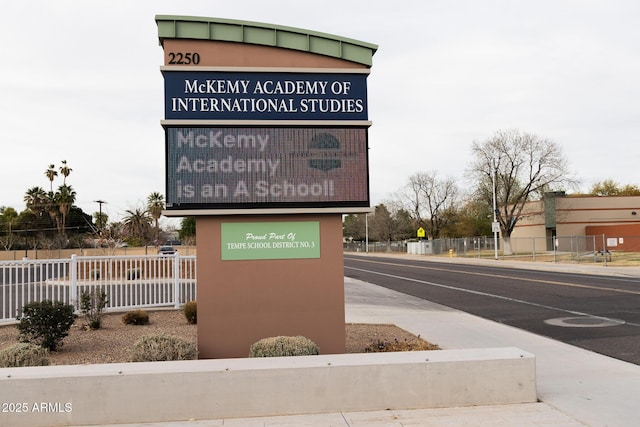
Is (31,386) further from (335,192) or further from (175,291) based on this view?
(175,291)

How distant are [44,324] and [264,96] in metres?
4.94

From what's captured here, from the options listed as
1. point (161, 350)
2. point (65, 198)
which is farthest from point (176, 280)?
point (65, 198)

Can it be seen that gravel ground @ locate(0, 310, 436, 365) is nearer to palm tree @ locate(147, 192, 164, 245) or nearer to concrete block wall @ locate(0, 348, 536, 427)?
concrete block wall @ locate(0, 348, 536, 427)

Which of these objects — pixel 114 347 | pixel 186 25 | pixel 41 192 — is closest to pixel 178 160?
pixel 186 25

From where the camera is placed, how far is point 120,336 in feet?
34.3

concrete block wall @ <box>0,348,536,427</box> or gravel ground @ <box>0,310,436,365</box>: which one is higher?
concrete block wall @ <box>0,348,536,427</box>

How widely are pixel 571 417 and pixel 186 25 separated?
6.76 metres

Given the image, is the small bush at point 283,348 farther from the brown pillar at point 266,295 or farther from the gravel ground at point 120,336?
the gravel ground at point 120,336

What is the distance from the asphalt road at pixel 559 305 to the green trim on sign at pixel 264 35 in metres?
6.18

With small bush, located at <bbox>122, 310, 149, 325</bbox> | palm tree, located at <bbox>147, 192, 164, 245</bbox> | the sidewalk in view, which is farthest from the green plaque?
palm tree, located at <bbox>147, 192, 164, 245</bbox>

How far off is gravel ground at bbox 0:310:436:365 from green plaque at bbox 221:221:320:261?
1439 mm

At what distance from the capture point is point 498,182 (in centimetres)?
5653

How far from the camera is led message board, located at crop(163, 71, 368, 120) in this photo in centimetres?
790

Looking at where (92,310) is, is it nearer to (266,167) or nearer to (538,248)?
(266,167)
